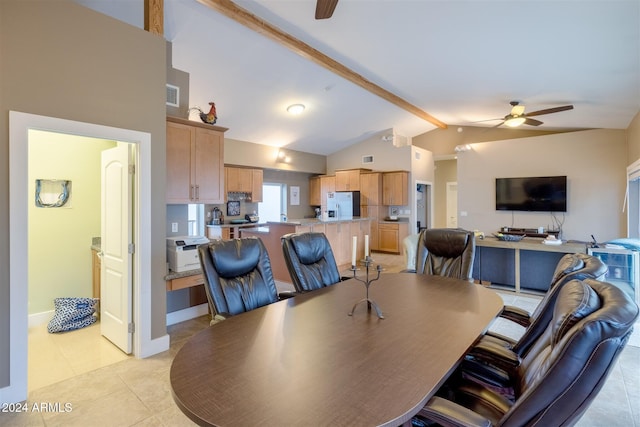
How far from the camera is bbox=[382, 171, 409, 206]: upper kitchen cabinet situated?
838cm

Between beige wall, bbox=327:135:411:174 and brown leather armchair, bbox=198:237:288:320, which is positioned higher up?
beige wall, bbox=327:135:411:174

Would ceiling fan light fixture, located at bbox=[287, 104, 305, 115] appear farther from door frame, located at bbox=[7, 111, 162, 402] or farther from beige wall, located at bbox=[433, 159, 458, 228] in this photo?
beige wall, located at bbox=[433, 159, 458, 228]

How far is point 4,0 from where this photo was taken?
2104 mm

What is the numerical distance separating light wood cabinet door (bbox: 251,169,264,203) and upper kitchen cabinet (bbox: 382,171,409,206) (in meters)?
3.31

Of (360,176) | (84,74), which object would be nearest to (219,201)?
(84,74)

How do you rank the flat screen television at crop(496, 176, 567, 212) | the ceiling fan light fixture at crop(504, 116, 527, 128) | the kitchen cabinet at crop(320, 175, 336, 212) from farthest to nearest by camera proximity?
the kitchen cabinet at crop(320, 175, 336, 212)
the flat screen television at crop(496, 176, 567, 212)
the ceiling fan light fixture at crop(504, 116, 527, 128)

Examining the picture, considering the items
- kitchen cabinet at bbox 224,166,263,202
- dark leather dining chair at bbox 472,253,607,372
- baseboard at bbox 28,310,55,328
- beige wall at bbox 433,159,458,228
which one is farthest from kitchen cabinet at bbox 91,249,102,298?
beige wall at bbox 433,159,458,228

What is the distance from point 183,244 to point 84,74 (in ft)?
5.44

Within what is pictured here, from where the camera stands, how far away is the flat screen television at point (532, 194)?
19.8 ft

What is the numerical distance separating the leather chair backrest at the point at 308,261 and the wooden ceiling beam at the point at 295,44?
8.39ft

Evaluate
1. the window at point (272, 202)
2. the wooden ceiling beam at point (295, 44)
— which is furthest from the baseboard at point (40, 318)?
the window at point (272, 202)

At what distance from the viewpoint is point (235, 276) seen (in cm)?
229

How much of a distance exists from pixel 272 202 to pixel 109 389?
666 cm

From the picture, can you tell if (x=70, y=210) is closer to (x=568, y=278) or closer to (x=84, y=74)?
(x=84, y=74)
